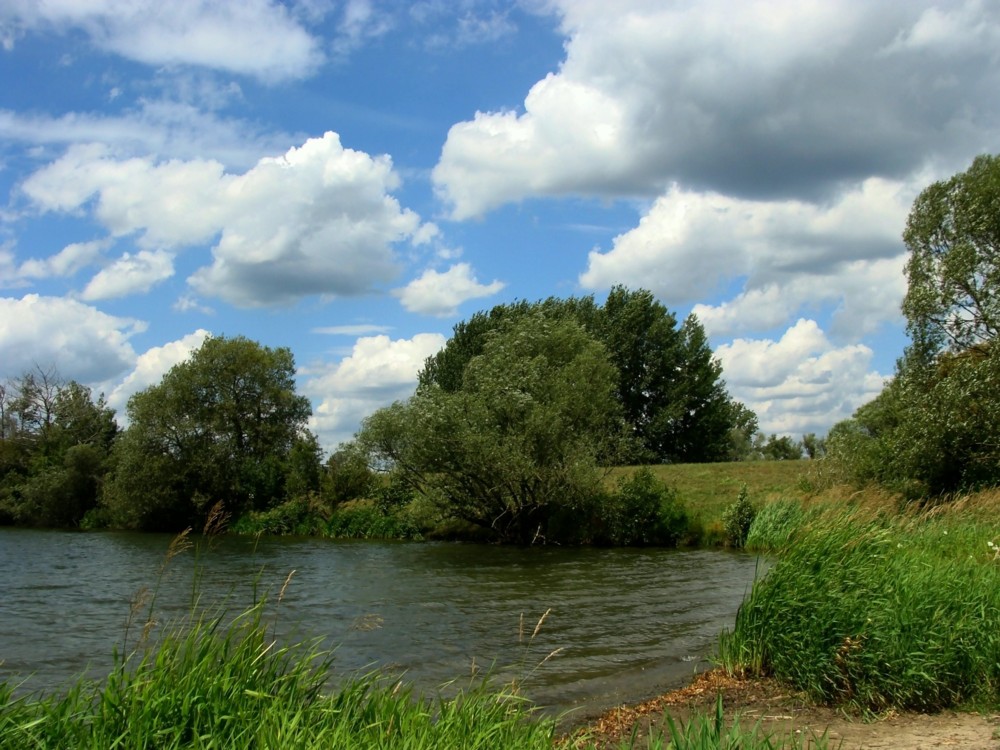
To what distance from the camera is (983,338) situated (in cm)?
2966

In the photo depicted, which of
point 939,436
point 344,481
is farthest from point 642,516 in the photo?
point 344,481

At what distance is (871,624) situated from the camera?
9.23 meters

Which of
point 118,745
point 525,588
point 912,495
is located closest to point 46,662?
point 118,745

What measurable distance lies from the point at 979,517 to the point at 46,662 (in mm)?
16706

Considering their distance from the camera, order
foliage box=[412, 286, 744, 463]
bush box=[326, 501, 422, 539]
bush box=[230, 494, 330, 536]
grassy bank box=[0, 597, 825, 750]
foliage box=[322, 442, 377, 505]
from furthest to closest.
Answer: foliage box=[412, 286, 744, 463] < bush box=[230, 494, 330, 536] < foliage box=[322, 442, 377, 505] < bush box=[326, 501, 422, 539] < grassy bank box=[0, 597, 825, 750]

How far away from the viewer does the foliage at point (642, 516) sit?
34.8 metres

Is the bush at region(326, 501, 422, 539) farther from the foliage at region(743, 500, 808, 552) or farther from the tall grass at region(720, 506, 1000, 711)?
Answer: the tall grass at region(720, 506, 1000, 711)

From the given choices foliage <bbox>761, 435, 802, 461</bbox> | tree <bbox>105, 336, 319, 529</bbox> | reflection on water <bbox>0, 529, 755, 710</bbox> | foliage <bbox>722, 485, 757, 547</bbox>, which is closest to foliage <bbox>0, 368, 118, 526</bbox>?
tree <bbox>105, 336, 319, 529</bbox>

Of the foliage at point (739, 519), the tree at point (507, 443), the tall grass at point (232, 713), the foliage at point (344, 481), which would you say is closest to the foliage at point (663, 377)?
the foliage at point (344, 481)

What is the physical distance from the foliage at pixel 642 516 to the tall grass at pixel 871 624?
23.7m

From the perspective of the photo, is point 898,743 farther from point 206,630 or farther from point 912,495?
point 912,495

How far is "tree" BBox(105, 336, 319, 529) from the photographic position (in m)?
51.5

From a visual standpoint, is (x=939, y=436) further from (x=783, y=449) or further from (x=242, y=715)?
(x=783, y=449)

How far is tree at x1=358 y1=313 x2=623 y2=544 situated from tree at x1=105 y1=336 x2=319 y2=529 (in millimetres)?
16180
